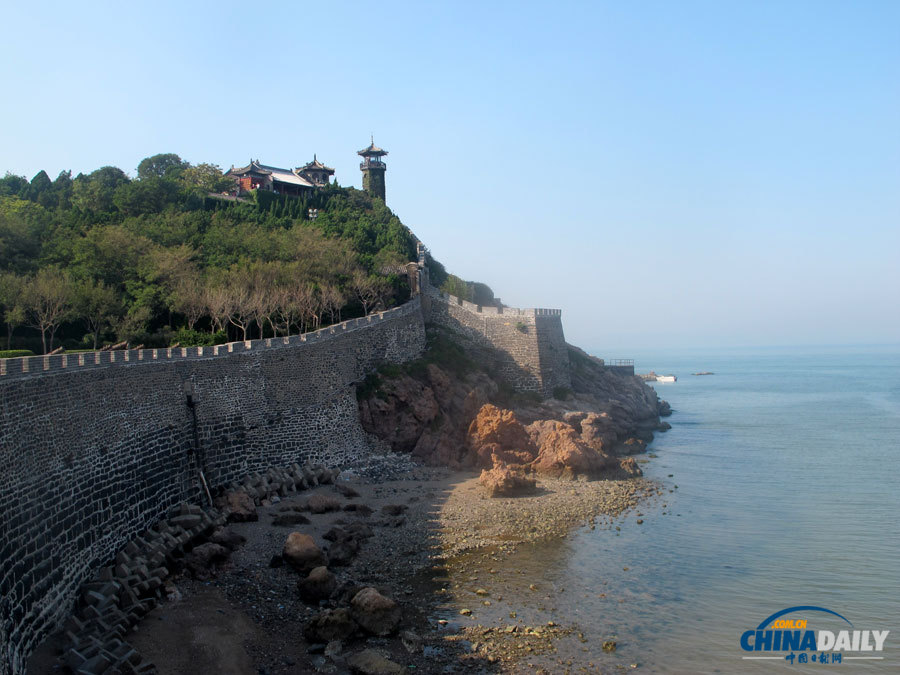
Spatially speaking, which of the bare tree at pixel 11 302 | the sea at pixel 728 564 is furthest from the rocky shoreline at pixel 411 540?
the bare tree at pixel 11 302

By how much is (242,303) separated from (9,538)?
62.6 feet

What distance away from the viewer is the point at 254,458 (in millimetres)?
24375

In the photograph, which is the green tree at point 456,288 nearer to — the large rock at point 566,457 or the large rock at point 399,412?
the large rock at point 399,412

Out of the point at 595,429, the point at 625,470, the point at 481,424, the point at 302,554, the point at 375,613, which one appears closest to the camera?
the point at 375,613

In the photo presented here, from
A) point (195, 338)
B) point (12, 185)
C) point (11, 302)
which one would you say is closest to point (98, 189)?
point (12, 185)

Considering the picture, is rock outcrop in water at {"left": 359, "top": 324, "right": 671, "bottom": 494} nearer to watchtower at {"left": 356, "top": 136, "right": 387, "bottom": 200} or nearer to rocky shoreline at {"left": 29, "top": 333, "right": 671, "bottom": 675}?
rocky shoreline at {"left": 29, "top": 333, "right": 671, "bottom": 675}

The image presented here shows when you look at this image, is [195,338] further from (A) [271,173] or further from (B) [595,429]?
(A) [271,173]

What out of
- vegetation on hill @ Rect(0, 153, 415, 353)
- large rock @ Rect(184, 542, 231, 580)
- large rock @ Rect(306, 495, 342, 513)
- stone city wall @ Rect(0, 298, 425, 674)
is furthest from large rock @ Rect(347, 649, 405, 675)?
vegetation on hill @ Rect(0, 153, 415, 353)

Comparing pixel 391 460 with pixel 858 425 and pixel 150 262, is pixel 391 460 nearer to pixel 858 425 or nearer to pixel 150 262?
pixel 150 262

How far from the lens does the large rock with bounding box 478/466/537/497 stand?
25.3 m

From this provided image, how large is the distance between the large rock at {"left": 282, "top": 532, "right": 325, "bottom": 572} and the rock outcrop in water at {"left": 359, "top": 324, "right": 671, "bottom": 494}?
8829 millimetres

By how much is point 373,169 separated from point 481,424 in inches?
1461

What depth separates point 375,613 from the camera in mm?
14797

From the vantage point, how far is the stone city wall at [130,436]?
12.9 metres
